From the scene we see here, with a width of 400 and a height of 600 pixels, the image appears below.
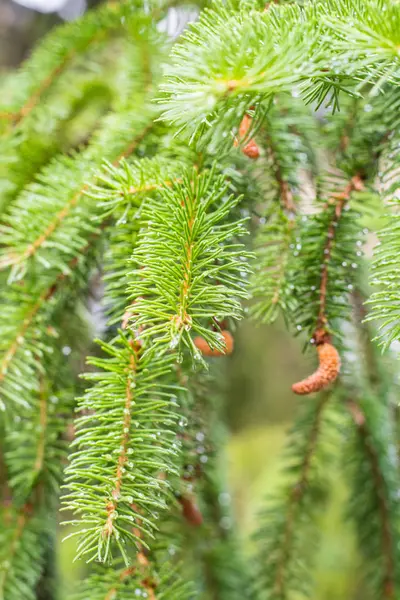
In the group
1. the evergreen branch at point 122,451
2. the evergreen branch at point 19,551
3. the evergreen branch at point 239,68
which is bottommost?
the evergreen branch at point 19,551

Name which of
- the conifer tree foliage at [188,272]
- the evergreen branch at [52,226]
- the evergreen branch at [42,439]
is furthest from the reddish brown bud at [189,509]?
the evergreen branch at [52,226]

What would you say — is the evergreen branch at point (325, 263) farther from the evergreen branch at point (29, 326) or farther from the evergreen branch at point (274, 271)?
the evergreen branch at point (29, 326)

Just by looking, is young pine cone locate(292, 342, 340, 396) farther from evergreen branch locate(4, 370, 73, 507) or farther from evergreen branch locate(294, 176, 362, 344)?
evergreen branch locate(4, 370, 73, 507)

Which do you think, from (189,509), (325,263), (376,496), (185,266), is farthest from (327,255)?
(376,496)

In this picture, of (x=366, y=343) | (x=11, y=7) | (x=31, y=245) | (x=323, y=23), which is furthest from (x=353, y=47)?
(x=11, y=7)

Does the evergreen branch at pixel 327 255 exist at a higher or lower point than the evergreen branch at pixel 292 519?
higher

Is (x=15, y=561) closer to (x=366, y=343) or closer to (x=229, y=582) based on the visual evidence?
(x=229, y=582)

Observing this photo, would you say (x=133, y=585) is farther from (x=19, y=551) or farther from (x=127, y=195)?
(x=127, y=195)

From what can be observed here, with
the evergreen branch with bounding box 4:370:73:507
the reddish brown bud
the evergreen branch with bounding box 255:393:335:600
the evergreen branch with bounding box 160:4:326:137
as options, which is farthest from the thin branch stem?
the evergreen branch with bounding box 160:4:326:137

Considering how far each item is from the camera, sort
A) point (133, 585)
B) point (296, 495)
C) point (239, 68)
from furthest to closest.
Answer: point (296, 495) → point (133, 585) → point (239, 68)
